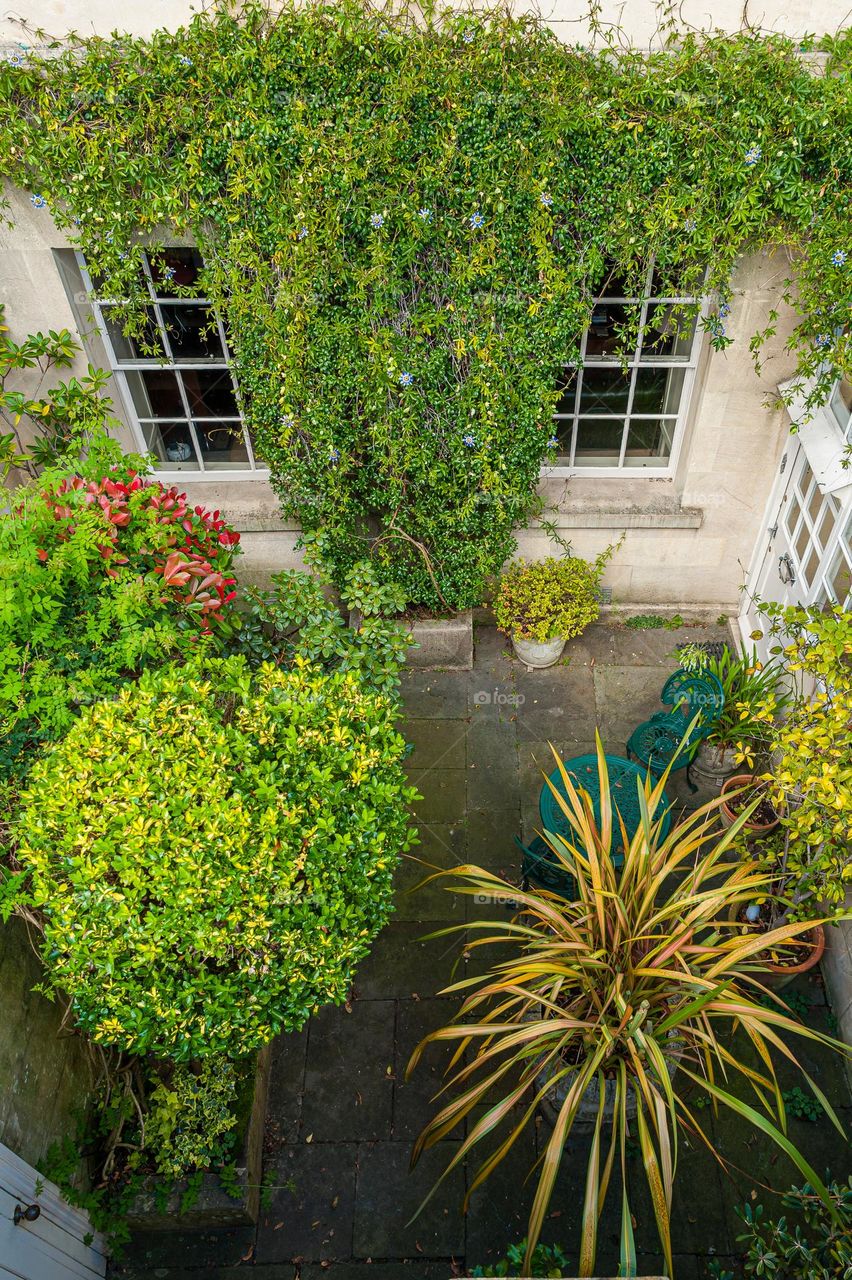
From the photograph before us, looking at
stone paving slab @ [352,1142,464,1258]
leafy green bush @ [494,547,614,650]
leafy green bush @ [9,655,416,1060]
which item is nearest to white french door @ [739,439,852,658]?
leafy green bush @ [494,547,614,650]

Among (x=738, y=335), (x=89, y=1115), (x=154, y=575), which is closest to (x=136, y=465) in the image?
(x=154, y=575)

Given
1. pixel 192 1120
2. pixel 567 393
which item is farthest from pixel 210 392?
pixel 192 1120

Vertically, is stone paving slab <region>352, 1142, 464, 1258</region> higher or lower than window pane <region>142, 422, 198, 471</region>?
lower

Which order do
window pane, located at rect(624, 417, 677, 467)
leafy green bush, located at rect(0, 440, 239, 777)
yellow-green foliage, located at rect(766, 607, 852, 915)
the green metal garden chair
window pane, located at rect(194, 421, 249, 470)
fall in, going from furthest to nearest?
window pane, located at rect(194, 421, 249, 470), window pane, located at rect(624, 417, 677, 467), the green metal garden chair, yellow-green foliage, located at rect(766, 607, 852, 915), leafy green bush, located at rect(0, 440, 239, 777)

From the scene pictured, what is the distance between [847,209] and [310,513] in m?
3.66

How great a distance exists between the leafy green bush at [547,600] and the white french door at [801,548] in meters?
1.12

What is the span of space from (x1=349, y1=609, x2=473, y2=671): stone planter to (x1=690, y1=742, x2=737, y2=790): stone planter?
178cm

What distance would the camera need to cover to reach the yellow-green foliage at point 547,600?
6156 mm

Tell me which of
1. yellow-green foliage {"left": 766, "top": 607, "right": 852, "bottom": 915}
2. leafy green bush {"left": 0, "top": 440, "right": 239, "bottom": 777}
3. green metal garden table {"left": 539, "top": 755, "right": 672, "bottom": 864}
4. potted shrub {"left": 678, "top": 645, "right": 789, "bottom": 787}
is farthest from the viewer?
potted shrub {"left": 678, "top": 645, "right": 789, "bottom": 787}

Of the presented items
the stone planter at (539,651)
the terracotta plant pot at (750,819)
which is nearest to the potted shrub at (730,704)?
the terracotta plant pot at (750,819)

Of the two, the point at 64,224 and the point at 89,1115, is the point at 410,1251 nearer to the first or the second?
the point at 89,1115

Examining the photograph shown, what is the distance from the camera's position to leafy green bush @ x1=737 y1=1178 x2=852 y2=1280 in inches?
125

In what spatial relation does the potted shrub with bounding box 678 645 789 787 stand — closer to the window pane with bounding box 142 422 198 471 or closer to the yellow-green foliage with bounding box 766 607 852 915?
the yellow-green foliage with bounding box 766 607 852 915

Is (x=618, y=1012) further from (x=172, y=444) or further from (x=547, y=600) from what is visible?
(x=172, y=444)
